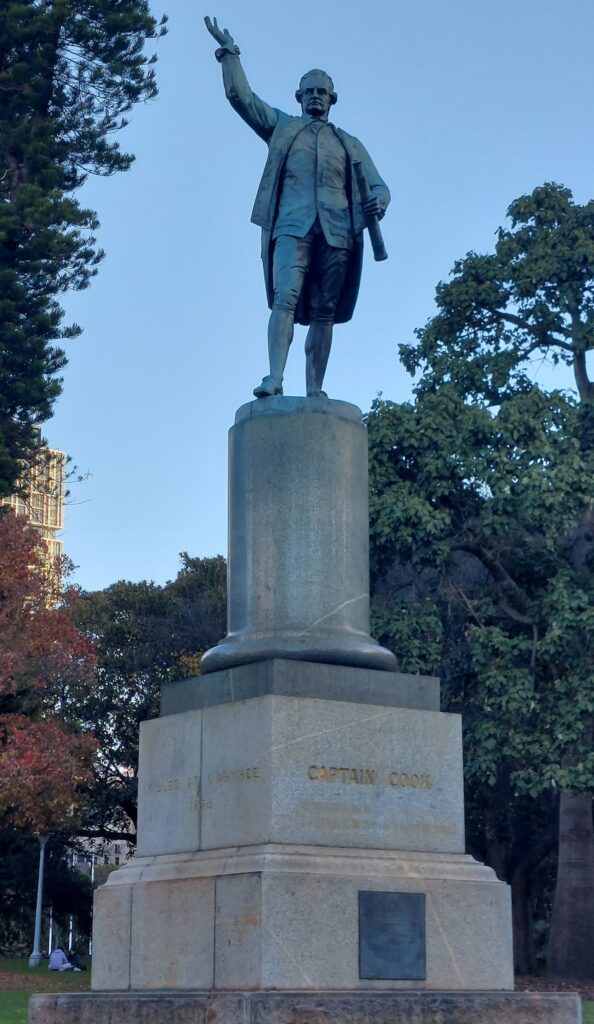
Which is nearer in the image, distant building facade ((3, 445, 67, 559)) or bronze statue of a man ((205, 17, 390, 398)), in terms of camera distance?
bronze statue of a man ((205, 17, 390, 398))

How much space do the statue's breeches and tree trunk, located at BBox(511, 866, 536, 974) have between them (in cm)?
2527

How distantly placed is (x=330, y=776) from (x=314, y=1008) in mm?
1356

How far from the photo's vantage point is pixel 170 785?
859 centimetres

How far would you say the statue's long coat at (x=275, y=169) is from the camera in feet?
32.0

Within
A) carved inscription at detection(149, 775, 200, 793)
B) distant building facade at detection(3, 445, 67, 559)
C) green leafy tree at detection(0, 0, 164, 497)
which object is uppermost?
green leafy tree at detection(0, 0, 164, 497)

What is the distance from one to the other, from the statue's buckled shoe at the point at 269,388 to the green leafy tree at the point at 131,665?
94.0ft

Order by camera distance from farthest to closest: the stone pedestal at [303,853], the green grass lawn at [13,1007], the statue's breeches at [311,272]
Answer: the green grass lawn at [13,1007], the statue's breeches at [311,272], the stone pedestal at [303,853]

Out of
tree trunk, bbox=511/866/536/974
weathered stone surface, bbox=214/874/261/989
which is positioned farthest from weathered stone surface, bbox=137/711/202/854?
tree trunk, bbox=511/866/536/974

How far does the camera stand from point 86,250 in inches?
1305

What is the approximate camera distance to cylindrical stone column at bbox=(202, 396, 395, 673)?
8.66 m

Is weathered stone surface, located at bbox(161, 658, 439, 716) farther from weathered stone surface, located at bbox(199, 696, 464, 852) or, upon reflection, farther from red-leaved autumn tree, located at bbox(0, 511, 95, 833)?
red-leaved autumn tree, located at bbox(0, 511, 95, 833)

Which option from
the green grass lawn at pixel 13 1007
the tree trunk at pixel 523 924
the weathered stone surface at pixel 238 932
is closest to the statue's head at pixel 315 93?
the weathered stone surface at pixel 238 932

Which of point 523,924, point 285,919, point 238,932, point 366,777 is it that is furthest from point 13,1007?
point 523,924

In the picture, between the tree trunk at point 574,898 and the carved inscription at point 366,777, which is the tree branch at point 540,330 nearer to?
the tree trunk at point 574,898
